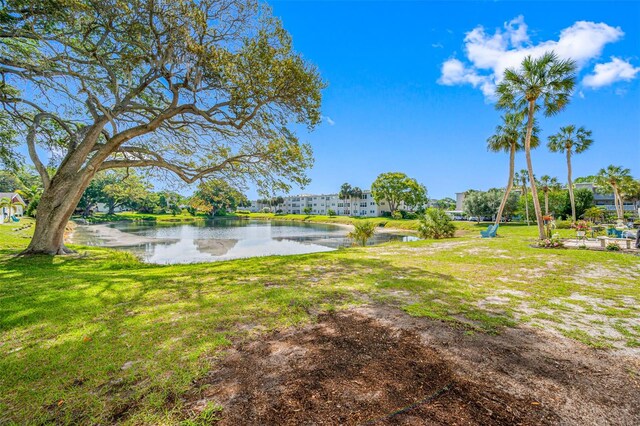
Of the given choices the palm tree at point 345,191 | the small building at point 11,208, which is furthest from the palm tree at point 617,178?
the small building at point 11,208

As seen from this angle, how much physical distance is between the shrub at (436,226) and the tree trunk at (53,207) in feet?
74.1

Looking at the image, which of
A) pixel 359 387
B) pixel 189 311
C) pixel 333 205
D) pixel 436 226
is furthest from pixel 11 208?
pixel 333 205

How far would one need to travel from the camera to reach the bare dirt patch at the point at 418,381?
89.3 inches

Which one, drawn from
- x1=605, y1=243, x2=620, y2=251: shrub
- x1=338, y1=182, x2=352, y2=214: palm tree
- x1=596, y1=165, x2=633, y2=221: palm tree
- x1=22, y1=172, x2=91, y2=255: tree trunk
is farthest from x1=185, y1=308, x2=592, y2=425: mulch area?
x1=338, y1=182, x2=352, y2=214: palm tree

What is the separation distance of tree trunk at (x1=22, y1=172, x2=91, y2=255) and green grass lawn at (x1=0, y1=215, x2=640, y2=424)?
→ 1236mm

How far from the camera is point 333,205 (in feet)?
327

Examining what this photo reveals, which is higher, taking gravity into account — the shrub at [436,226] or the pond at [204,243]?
the shrub at [436,226]

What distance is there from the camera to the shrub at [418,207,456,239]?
23000 mm

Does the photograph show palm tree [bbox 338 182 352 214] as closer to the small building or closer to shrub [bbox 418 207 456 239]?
shrub [bbox 418 207 456 239]

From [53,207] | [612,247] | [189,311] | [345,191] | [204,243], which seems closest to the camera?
[189,311]

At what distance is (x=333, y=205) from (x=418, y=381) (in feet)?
319

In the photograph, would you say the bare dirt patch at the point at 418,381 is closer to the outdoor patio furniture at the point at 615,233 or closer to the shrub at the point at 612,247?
the shrub at the point at 612,247

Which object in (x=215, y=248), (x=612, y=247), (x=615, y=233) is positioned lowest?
(x=215, y=248)

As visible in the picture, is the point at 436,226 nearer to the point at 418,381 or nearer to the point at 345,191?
the point at 418,381
